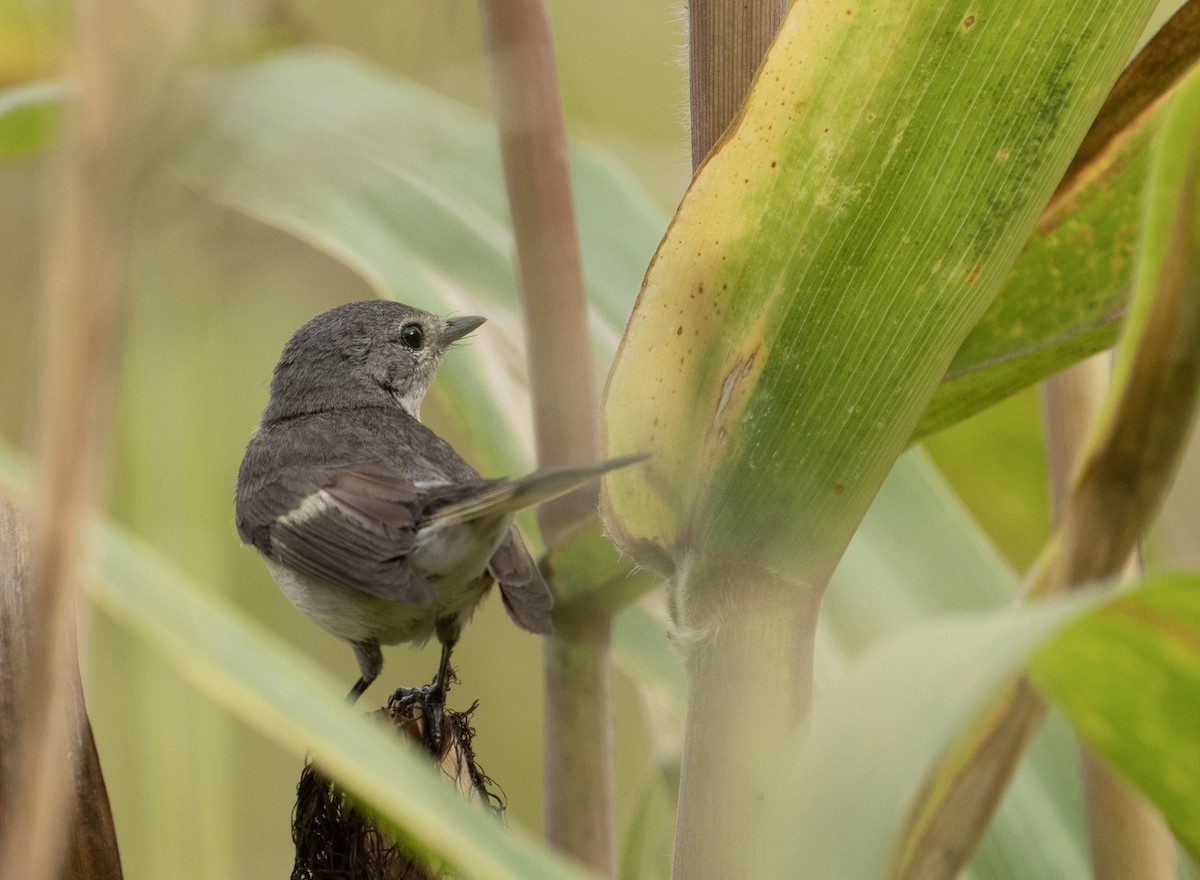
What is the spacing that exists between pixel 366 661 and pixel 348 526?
20.7 inches

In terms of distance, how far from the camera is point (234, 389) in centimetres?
220

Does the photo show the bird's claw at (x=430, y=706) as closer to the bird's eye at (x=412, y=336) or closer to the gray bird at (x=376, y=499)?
the gray bird at (x=376, y=499)

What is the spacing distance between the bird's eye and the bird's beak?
0.94 feet

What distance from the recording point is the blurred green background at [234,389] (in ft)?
3.53

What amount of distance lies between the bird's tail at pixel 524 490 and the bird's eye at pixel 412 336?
0.69m

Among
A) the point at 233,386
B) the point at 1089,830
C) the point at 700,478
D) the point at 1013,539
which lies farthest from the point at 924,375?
the point at 233,386

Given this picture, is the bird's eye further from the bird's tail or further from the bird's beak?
the bird's tail

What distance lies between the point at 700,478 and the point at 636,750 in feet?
7.97

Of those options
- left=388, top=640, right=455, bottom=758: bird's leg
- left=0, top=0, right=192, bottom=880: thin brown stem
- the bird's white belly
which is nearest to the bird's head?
the bird's white belly

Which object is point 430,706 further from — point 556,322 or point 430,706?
point 556,322

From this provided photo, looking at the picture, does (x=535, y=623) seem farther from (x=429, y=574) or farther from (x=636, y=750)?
(x=636, y=750)

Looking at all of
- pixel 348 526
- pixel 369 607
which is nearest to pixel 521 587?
pixel 348 526

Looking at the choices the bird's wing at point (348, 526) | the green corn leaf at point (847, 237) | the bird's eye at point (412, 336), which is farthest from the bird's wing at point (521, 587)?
the bird's eye at point (412, 336)

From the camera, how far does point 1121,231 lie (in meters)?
1.11
